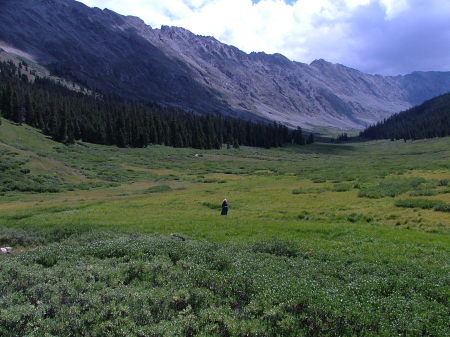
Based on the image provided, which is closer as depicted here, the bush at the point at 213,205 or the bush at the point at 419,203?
the bush at the point at 419,203

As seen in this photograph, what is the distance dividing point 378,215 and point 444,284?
18.6m

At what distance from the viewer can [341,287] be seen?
564 inches

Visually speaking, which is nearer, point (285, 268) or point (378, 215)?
point (285, 268)

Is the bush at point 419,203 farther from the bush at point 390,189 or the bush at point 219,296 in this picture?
the bush at point 219,296

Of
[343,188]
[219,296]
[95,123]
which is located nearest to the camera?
[219,296]

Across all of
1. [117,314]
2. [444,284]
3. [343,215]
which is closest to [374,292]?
[444,284]

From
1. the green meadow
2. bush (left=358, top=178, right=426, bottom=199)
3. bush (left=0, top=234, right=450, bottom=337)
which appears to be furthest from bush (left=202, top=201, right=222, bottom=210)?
bush (left=0, top=234, right=450, bottom=337)

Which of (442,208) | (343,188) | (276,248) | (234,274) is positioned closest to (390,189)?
(343,188)

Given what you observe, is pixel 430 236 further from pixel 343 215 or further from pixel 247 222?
pixel 247 222

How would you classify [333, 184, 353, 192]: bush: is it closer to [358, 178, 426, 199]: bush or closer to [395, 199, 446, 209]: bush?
[358, 178, 426, 199]: bush

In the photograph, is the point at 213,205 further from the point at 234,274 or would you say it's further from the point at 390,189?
the point at 234,274

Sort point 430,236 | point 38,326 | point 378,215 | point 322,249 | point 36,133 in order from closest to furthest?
point 38,326 < point 322,249 < point 430,236 < point 378,215 < point 36,133

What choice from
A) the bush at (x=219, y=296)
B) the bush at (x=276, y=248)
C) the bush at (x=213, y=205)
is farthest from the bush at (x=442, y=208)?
the bush at (x=213, y=205)

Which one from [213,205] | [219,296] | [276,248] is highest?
[276,248]
